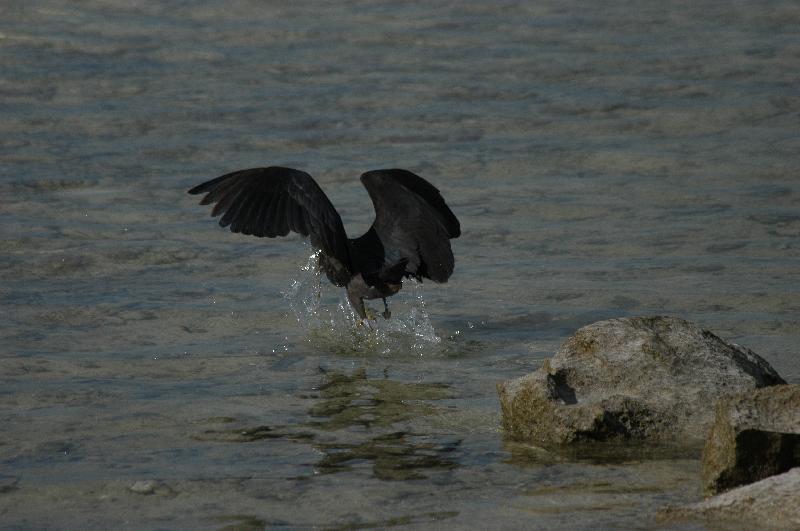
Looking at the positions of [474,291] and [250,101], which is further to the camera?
[250,101]

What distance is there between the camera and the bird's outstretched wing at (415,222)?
8.16m

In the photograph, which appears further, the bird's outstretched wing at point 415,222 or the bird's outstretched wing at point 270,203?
the bird's outstretched wing at point 415,222

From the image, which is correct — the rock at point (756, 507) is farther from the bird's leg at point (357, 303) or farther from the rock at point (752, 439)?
the bird's leg at point (357, 303)

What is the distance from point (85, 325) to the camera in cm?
831

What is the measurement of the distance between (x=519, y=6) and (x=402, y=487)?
1375 cm

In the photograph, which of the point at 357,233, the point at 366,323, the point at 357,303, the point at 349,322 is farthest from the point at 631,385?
the point at 357,233

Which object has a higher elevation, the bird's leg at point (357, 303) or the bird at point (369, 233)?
the bird at point (369, 233)

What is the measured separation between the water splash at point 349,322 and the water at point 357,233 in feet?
0.13

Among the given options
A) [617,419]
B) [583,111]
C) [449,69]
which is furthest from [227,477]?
[449,69]

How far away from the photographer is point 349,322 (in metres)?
8.73

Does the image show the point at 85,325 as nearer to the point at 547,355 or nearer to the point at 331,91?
the point at 547,355

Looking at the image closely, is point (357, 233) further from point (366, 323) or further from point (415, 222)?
point (415, 222)

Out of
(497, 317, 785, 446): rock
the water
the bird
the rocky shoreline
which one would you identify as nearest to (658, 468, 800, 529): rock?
the water

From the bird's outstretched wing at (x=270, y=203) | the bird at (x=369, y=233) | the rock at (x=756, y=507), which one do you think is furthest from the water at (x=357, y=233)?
the bird's outstretched wing at (x=270, y=203)
